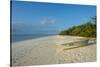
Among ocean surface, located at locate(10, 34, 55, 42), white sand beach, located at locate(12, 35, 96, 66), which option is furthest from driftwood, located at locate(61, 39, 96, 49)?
ocean surface, located at locate(10, 34, 55, 42)

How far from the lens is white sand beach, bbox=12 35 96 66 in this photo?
2.09 metres

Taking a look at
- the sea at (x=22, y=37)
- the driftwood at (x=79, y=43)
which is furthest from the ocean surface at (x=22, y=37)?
the driftwood at (x=79, y=43)

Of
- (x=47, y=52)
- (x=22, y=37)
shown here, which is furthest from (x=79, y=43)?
(x=22, y=37)

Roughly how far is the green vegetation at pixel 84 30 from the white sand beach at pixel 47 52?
0.06 meters

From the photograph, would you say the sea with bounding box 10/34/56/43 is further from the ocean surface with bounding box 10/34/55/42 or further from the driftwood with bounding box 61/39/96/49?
the driftwood with bounding box 61/39/96/49

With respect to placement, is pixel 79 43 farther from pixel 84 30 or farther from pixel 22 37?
pixel 22 37

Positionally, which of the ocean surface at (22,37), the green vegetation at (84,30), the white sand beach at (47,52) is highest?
the green vegetation at (84,30)

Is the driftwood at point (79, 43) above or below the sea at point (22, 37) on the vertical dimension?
below

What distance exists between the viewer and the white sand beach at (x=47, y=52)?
6.87ft

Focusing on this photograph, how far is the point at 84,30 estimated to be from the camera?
2.35 metres

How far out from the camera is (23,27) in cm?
211

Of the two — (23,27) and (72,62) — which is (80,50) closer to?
(72,62)

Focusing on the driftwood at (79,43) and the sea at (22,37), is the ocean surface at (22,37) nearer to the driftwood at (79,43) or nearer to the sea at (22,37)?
the sea at (22,37)
